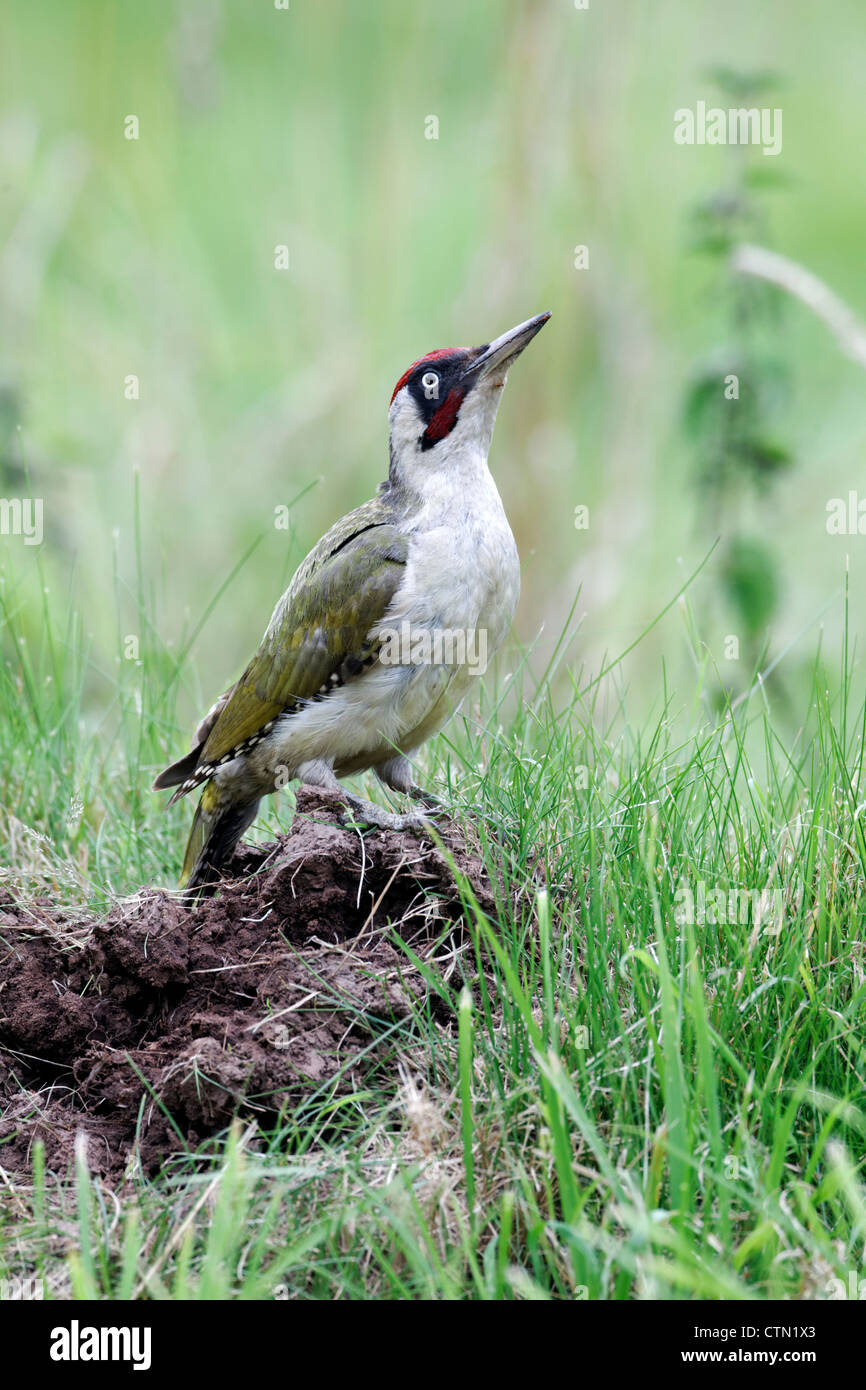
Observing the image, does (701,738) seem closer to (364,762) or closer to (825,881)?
(825,881)

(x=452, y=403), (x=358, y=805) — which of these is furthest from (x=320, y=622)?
(x=452, y=403)

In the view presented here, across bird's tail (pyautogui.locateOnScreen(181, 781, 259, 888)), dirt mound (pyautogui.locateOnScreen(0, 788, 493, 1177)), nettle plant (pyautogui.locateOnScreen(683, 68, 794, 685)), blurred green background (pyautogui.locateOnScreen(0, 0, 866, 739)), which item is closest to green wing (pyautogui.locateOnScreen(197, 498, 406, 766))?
bird's tail (pyautogui.locateOnScreen(181, 781, 259, 888))

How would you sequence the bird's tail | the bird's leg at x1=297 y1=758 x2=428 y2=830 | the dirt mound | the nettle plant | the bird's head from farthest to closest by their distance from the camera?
the nettle plant → the bird's head → the bird's tail → the bird's leg at x1=297 y1=758 x2=428 y2=830 → the dirt mound

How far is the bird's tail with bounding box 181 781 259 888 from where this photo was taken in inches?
167

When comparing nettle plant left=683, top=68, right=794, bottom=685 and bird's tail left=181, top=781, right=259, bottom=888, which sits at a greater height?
nettle plant left=683, top=68, right=794, bottom=685

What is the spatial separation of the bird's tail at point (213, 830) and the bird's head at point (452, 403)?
1098mm

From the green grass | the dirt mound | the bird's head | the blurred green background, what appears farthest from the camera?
the blurred green background

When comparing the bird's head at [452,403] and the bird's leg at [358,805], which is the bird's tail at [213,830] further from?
the bird's head at [452,403]

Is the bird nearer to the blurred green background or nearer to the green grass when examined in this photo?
the green grass

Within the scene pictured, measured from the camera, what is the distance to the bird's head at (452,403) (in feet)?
14.3

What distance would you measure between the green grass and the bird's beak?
1.17m

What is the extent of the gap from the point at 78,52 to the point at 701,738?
6.04 metres

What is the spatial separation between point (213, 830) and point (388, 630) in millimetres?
811

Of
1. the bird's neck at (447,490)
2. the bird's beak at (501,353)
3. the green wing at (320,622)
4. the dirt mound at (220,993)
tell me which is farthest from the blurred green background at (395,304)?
the dirt mound at (220,993)
